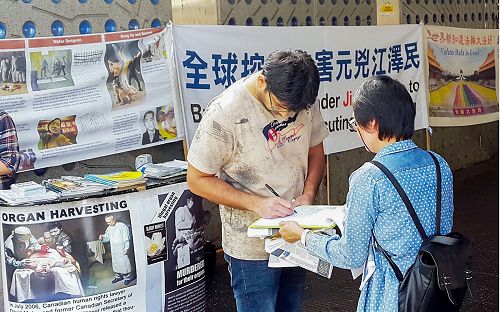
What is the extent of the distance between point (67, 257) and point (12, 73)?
1.19 meters

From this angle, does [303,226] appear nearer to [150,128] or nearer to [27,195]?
[27,195]

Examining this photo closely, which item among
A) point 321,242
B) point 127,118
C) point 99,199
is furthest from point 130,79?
point 321,242

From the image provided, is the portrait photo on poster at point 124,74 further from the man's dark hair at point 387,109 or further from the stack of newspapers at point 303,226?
the man's dark hair at point 387,109

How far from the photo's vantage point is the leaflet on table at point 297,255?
2469 mm

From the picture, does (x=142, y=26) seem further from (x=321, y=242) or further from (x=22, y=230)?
(x=321, y=242)

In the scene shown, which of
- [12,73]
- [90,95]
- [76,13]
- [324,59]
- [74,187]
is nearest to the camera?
[74,187]

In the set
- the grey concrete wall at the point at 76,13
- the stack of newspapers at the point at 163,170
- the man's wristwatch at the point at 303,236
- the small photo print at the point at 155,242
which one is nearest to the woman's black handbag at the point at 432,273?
the man's wristwatch at the point at 303,236

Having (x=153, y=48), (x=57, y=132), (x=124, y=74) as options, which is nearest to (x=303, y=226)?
(x=57, y=132)

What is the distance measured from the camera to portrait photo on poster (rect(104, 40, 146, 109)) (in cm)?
429

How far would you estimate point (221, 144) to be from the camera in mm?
2668

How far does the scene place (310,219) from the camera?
2.50 meters

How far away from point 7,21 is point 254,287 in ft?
7.60

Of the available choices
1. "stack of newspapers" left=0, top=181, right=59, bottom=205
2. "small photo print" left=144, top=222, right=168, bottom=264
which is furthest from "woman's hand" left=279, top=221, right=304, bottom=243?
"stack of newspapers" left=0, top=181, right=59, bottom=205

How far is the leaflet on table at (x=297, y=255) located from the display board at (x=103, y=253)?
1124mm
